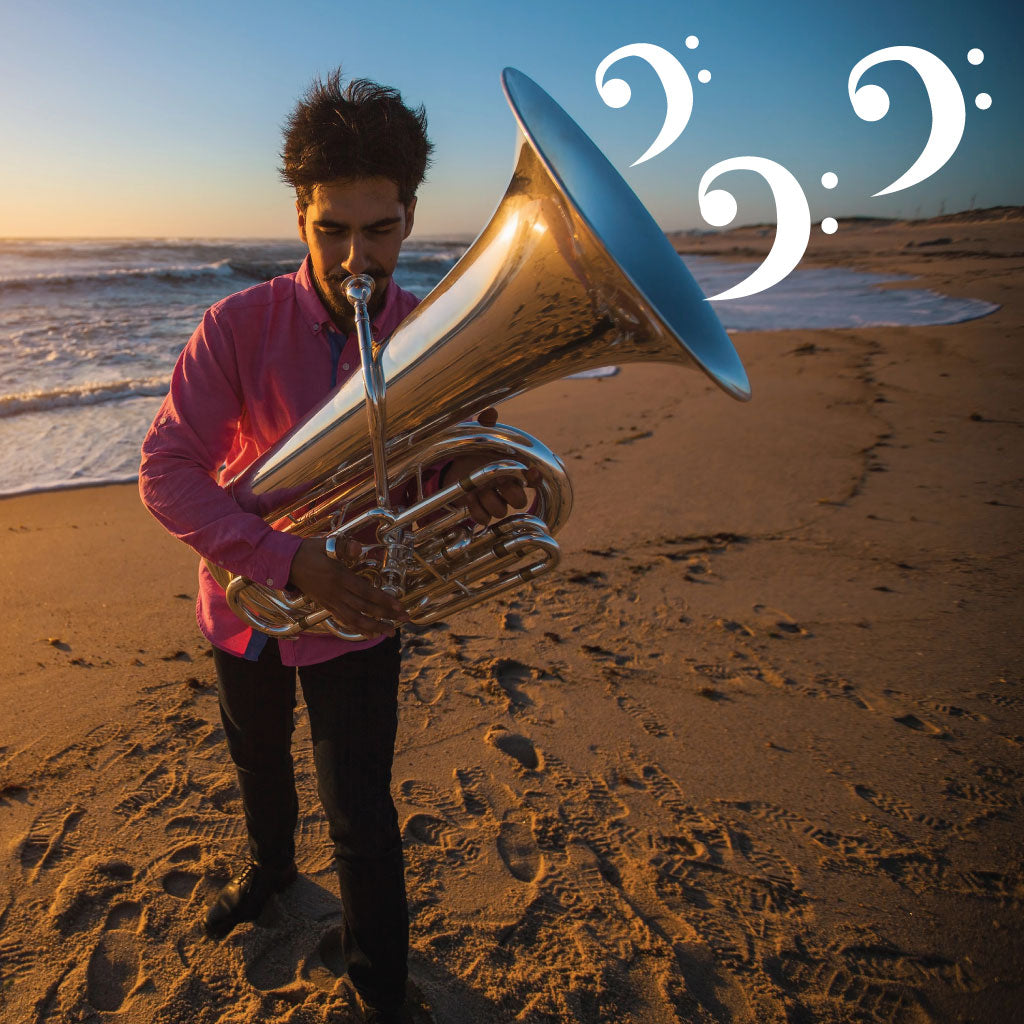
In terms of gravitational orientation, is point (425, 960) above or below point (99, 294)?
below

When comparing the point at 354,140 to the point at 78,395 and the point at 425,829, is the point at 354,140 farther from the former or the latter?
the point at 78,395

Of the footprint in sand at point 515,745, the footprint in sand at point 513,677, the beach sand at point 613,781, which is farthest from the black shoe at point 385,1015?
the footprint in sand at point 513,677

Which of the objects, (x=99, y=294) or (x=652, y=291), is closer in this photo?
(x=652, y=291)

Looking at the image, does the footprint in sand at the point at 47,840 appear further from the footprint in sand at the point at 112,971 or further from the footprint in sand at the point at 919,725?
the footprint in sand at the point at 919,725

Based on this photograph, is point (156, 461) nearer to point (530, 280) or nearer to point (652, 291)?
point (530, 280)

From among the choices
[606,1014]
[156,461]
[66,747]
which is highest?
[156,461]

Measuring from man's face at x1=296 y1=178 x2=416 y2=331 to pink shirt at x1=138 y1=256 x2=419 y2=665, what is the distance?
0.09m

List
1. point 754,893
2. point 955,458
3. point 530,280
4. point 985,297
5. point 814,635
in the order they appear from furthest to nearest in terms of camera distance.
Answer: point 985,297, point 955,458, point 814,635, point 754,893, point 530,280

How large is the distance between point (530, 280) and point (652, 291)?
26 centimetres

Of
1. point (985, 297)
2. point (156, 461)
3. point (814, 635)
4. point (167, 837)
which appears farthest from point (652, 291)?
point (985, 297)

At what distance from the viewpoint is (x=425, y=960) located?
204 centimetres

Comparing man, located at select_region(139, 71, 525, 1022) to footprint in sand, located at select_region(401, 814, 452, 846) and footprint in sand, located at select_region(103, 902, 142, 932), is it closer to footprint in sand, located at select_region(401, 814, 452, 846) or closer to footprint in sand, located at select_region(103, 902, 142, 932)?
footprint in sand, located at select_region(401, 814, 452, 846)

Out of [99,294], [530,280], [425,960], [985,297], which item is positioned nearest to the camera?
[530,280]

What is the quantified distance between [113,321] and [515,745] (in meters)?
12.6
